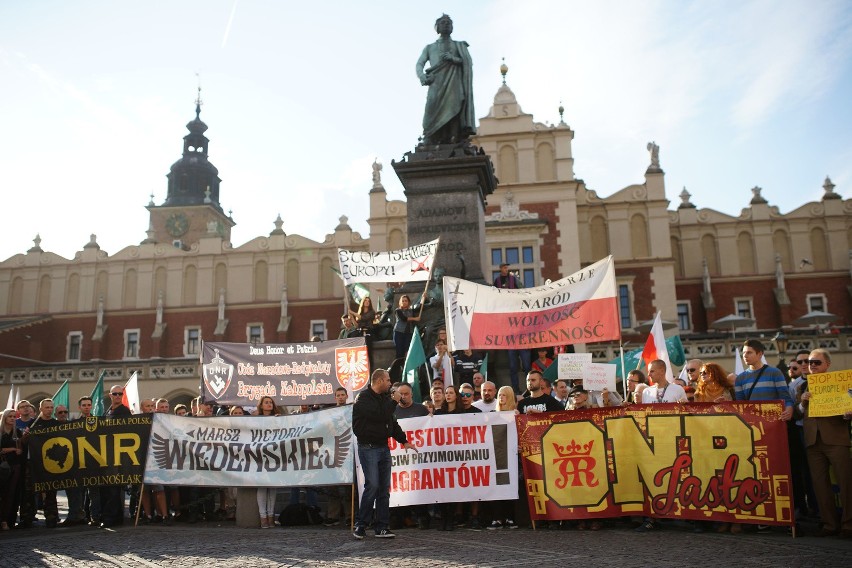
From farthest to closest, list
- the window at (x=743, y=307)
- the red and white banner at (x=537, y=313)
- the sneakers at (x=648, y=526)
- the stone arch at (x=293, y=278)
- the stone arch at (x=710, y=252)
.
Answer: the stone arch at (x=293, y=278)
the stone arch at (x=710, y=252)
the window at (x=743, y=307)
the red and white banner at (x=537, y=313)
the sneakers at (x=648, y=526)

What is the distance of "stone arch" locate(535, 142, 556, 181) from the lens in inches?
1451

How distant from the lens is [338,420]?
848cm

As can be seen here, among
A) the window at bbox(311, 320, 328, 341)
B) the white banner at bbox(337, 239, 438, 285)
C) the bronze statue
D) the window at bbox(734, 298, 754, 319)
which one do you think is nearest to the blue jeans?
the white banner at bbox(337, 239, 438, 285)

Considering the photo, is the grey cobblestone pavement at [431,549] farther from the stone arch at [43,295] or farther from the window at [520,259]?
the stone arch at [43,295]

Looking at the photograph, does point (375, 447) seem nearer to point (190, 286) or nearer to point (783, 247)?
point (783, 247)

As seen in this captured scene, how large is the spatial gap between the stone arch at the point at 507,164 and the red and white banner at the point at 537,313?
2760 cm

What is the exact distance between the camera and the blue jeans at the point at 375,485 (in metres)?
7.19

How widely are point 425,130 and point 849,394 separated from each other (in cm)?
855

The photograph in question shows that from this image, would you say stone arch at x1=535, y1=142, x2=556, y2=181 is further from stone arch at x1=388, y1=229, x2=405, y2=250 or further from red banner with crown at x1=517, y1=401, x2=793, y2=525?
red banner with crown at x1=517, y1=401, x2=793, y2=525

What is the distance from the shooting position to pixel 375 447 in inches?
287

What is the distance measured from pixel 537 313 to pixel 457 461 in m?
2.46

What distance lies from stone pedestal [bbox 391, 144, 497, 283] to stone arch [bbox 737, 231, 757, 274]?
101 ft

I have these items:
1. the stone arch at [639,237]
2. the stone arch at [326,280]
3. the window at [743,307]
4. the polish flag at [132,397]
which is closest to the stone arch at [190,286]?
the stone arch at [326,280]

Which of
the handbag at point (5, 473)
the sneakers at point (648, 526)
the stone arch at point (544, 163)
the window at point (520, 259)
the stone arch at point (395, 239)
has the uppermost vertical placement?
the stone arch at point (544, 163)
